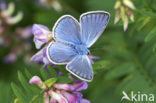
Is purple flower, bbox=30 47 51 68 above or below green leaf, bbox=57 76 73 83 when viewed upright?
above

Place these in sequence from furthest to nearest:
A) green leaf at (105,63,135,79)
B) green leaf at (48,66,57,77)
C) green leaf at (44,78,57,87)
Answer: green leaf at (105,63,135,79)
green leaf at (48,66,57,77)
green leaf at (44,78,57,87)

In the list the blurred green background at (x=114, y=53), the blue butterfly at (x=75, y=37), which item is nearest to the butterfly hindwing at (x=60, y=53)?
the blue butterfly at (x=75, y=37)

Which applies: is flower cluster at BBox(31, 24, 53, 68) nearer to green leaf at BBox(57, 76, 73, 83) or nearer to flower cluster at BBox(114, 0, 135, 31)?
green leaf at BBox(57, 76, 73, 83)

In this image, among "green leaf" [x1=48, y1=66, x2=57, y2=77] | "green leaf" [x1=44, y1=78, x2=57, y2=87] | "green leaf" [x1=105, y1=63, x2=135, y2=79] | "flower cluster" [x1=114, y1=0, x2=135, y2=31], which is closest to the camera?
"green leaf" [x1=44, y1=78, x2=57, y2=87]

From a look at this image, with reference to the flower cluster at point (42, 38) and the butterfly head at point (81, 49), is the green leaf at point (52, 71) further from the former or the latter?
the butterfly head at point (81, 49)

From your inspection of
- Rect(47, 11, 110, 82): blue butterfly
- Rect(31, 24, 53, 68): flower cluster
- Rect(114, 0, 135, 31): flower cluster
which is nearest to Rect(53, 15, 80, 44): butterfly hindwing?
Rect(47, 11, 110, 82): blue butterfly

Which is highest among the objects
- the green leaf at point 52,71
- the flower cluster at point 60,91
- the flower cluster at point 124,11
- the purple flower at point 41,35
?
the purple flower at point 41,35

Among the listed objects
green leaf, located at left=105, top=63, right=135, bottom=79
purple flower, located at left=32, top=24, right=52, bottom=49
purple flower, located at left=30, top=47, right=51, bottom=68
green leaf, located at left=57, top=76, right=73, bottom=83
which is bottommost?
green leaf, located at left=105, top=63, right=135, bottom=79
